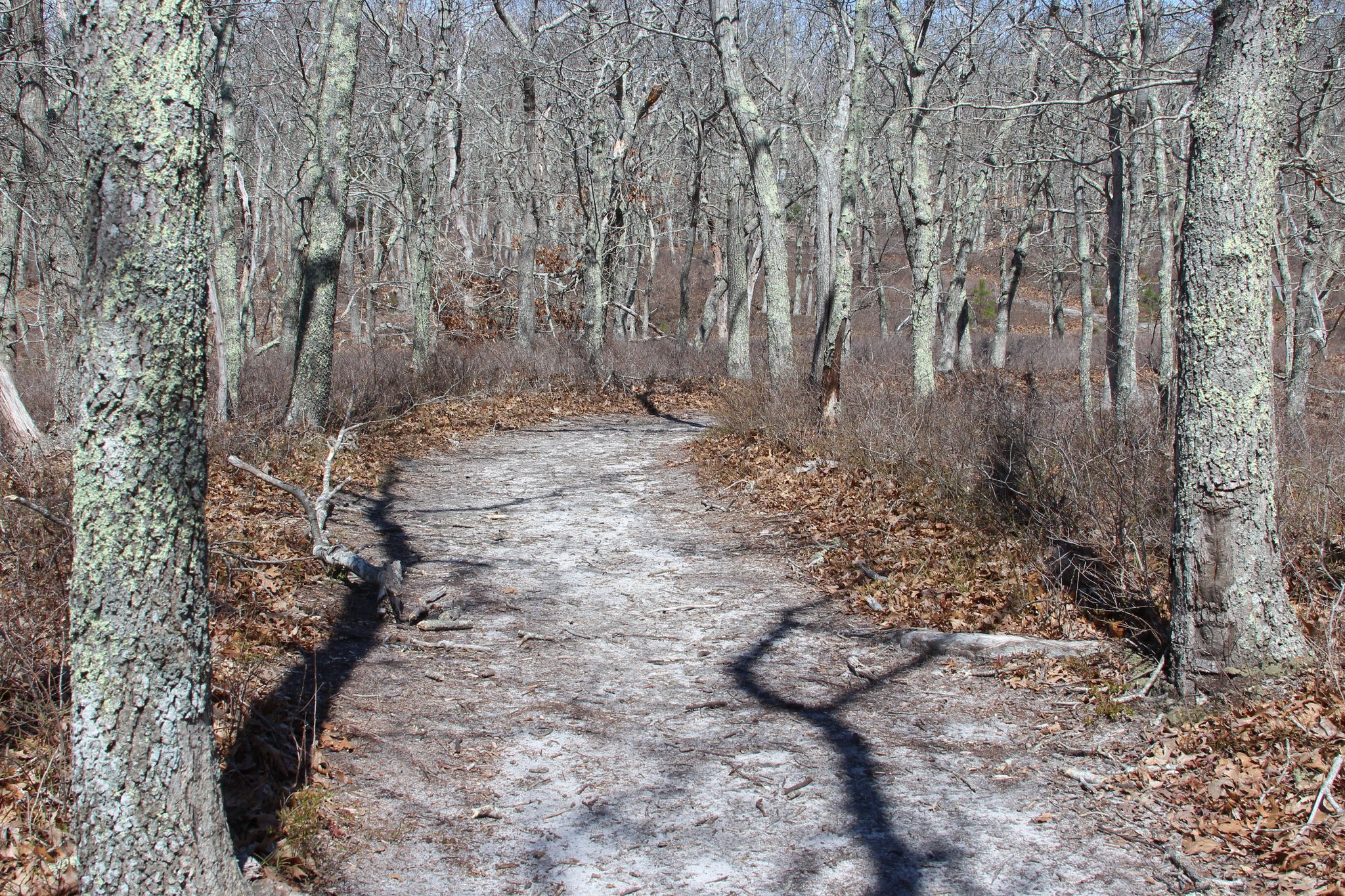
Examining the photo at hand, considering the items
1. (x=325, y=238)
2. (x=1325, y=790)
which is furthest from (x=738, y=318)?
(x=1325, y=790)

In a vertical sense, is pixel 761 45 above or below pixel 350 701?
above

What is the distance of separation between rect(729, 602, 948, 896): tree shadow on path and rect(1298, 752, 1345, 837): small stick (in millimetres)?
1311

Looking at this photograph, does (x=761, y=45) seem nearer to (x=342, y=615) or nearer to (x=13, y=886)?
(x=342, y=615)

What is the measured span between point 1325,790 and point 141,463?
4237 mm

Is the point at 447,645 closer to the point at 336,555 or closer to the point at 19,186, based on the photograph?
the point at 336,555

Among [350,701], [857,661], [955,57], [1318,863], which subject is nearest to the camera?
[1318,863]

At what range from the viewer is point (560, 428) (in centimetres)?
1547

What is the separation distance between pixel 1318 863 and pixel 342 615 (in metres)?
5.29

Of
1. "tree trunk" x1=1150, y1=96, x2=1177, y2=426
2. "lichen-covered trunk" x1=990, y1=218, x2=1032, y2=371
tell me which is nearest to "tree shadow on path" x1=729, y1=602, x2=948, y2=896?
"tree trunk" x1=1150, y1=96, x2=1177, y2=426

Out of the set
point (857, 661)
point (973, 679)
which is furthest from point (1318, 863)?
point (857, 661)

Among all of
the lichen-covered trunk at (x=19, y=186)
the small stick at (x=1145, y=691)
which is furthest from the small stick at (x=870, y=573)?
the lichen-covered trunk at (x=19, y=186)

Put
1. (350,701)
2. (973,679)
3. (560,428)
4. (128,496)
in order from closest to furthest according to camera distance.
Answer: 1. (128,496)
2. (350,701)
3. (973,679)
4. (560,428)

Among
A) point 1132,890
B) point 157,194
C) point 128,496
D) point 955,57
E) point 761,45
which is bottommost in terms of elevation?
point 1132,890

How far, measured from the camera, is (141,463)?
2.64 m
